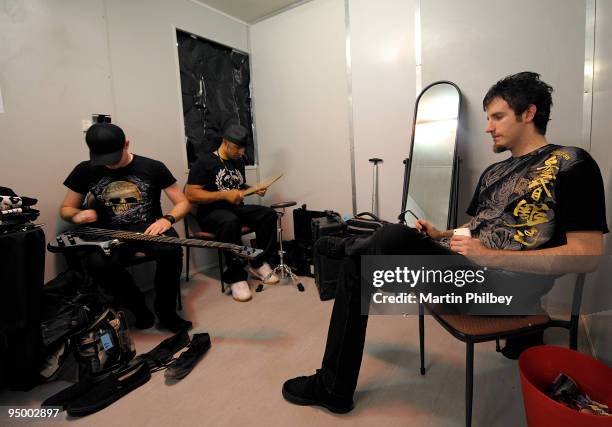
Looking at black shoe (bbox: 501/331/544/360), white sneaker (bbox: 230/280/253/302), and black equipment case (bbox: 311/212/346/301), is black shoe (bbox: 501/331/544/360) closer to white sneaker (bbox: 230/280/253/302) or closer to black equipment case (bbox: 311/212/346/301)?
black equipment case (bbox: 311/212/346/301)

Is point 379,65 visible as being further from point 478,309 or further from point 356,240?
point 478,309

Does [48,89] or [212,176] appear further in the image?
[212,176]

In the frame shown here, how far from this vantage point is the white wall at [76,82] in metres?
1.89

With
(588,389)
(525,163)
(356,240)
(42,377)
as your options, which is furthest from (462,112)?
(42,377)

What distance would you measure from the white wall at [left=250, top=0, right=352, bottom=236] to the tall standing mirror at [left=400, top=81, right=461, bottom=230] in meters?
0.65

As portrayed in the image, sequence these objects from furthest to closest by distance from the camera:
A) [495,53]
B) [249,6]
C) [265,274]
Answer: [249,6], [265,274], [495,53]

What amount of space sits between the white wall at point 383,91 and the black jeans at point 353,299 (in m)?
1.61

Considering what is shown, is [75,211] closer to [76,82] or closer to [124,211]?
[124,211]

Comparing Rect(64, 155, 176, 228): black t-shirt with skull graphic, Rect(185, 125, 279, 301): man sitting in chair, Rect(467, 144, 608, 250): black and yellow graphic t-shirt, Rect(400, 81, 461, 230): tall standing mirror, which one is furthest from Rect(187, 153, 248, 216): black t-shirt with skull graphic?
Rect(467, 144, 608, 250): black and yellow graphic t-shirt

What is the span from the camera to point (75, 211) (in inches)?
77.9

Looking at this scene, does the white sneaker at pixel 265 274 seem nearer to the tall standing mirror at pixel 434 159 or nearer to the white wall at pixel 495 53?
the tall standing mirror at pixel 434 159

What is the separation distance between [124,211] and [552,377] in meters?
2.21

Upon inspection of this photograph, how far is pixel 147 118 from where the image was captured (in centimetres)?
252

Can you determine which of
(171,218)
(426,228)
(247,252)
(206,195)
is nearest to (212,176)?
(206,195)
